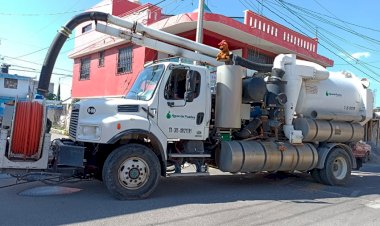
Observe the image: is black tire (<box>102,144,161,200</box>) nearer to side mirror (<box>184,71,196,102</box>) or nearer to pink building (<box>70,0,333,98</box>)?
side mirror (<box>184,71,196,102</box>)

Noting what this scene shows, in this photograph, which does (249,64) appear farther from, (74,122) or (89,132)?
(74,122)

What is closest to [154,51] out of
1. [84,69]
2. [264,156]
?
[84,69]

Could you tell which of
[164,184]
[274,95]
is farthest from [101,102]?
[274,95]

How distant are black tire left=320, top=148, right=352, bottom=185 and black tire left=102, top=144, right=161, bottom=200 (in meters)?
5.13

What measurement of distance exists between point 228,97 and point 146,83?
1957 mm

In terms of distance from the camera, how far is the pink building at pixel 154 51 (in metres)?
15.6

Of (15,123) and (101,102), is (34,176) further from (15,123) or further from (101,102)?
(101,102)

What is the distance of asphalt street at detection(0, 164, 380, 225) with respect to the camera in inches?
241

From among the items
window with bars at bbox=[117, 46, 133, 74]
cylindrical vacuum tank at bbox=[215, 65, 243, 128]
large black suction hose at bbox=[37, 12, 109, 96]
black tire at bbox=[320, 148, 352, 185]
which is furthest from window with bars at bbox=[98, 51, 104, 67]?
black tire at bbox=[320, 148, 352, 185]

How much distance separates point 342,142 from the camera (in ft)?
36.1

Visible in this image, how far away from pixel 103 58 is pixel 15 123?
46.0 ft

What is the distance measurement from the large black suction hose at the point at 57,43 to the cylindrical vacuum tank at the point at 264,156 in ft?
14.8

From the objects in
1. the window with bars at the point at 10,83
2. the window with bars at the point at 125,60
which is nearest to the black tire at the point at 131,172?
the window with bars at the point at 10,83

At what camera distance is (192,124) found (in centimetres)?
850
